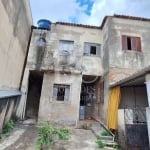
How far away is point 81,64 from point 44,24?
14.6 feet

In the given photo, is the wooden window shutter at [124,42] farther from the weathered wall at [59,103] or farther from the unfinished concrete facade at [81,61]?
the weathered wall at [59,103]

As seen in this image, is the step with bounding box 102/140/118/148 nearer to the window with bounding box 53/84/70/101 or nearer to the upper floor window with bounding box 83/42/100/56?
the window with bounding box 53/84/70/101

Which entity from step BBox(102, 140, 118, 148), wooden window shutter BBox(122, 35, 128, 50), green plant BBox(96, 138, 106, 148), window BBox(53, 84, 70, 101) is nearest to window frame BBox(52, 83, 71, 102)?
window BBox(53, 84, 70, 101)

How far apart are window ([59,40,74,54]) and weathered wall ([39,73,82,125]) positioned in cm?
204

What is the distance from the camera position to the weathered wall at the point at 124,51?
34.5ft

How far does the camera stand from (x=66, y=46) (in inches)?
482

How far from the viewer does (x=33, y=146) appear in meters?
6.59

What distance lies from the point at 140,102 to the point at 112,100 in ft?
5.90

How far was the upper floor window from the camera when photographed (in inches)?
484

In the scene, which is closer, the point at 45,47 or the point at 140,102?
the point at 140,102

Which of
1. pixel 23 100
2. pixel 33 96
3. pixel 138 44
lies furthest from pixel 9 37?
pixel 138 44

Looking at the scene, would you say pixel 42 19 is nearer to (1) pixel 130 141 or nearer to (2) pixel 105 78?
(2) pixel 105 78

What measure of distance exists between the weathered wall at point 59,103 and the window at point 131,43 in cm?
394

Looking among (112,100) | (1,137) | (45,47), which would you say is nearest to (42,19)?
(45,47)
